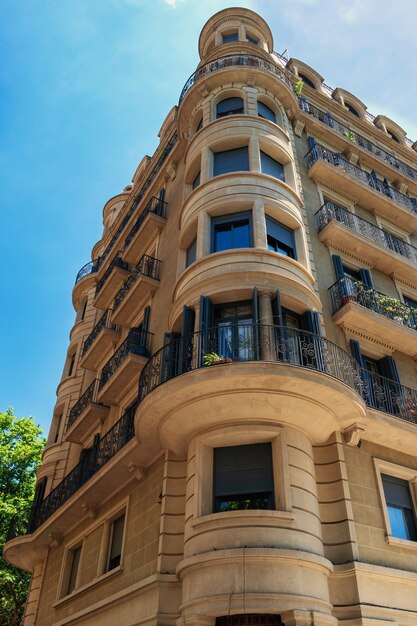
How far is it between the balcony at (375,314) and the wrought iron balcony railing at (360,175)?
5312 millimetres

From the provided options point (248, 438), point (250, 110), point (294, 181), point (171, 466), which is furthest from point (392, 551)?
point (250, 110)

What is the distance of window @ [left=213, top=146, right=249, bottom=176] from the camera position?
1509cm

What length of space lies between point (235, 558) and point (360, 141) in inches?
716

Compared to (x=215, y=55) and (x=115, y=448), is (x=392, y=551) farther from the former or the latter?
(x=215, y=55)

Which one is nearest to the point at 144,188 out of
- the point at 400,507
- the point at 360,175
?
the point at 360,175

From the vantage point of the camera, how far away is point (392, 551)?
10.4 m

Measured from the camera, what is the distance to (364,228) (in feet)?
56.1

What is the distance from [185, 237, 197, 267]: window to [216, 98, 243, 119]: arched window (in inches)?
204

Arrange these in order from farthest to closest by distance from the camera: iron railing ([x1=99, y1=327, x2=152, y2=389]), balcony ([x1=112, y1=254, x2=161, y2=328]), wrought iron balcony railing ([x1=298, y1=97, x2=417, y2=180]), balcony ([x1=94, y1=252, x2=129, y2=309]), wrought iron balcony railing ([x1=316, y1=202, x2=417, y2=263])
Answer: balcony ([x1=94, y1=252, x2=129, y2=309]) → wrought iron balcony railing ([x1=298, y1=97, x2=417, y2=180]) → balcony ([x1=112, y1=254, x2=161, y2=328]) → wrought iron balcony railing ([x1=316, y1=202, x2=417, y2=263]) → iron railing ([x1=99, y1=327, x2=152, y2=389])

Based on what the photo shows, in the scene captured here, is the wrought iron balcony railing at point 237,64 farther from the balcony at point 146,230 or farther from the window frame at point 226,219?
the window frame at point 226,219

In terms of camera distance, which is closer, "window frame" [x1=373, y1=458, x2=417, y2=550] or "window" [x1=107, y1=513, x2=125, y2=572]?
"window frame" [x1=373, y1=458, x2=417, y2=550]

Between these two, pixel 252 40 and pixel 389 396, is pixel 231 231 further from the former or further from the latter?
pixel 252 40

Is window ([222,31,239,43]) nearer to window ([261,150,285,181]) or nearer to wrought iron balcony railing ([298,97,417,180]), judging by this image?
wrought iron balcony railing ([298,97,417,180])

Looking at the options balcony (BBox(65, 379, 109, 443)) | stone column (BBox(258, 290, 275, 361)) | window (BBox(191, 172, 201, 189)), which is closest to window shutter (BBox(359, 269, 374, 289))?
stone column (BBox(258, 290, 275, 361))
